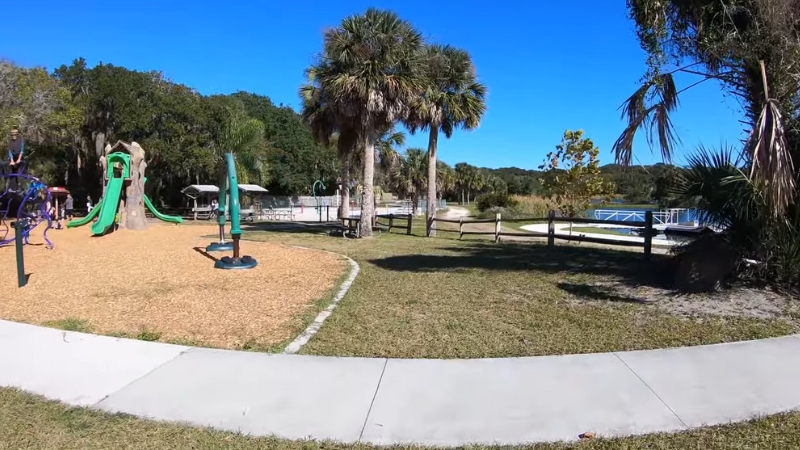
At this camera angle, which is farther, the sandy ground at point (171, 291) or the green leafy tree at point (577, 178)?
the green leafy tree at point (577, 178)

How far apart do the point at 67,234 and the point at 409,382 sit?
58.5 ft

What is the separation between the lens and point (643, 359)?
17.0 feet

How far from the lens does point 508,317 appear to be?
6.99 metres

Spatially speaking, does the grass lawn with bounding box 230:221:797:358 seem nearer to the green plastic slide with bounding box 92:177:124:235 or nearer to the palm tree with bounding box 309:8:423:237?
the palm tree with bounding box 309:8:423:237

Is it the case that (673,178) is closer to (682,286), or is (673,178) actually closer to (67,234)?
(682,286)

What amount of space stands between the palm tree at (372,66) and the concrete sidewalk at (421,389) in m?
14.9

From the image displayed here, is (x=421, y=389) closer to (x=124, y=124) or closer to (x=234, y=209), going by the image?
(x=234, y=209)

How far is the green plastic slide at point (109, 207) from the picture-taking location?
59.5ft

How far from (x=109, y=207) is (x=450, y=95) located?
1370 centimetres

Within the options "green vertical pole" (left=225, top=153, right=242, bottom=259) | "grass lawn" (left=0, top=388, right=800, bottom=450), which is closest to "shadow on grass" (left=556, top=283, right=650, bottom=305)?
"grass lawn" (left=0, top=388, right=800, bottom=450)

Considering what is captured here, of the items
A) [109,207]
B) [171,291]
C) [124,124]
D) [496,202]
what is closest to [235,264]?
[171,291]

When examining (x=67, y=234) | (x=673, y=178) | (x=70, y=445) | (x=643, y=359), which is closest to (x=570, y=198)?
(x=673, y=178)

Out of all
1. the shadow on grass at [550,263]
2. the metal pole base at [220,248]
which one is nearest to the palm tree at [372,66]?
the shadow on grass at [550,263]

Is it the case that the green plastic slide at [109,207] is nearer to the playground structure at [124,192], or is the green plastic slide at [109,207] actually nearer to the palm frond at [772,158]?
the playground structure at [124,192]
